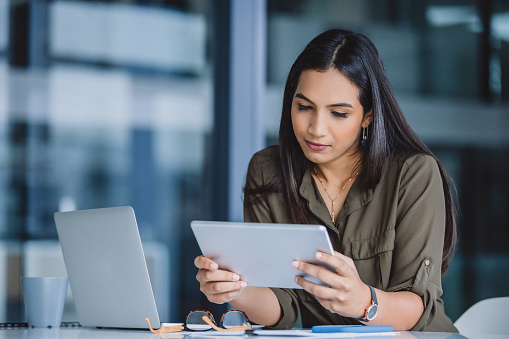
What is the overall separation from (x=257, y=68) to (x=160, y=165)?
97 cm

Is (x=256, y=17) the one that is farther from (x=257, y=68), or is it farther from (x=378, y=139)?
(x=378, y=139)

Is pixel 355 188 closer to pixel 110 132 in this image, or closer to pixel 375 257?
pixel 375 257

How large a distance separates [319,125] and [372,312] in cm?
57

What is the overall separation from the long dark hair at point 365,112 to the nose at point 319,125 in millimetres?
142

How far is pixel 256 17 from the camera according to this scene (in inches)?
120

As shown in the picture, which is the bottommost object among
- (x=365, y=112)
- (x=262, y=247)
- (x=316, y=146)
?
(x=262, y=247)

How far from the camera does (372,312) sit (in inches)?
63.6

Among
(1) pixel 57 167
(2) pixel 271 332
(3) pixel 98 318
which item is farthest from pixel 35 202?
(2) pixel 271 332

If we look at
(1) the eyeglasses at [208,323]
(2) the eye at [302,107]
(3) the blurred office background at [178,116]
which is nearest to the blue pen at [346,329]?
(1) the eyeglasses at [208,323]

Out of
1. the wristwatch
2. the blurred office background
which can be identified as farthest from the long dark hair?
the blurred office background

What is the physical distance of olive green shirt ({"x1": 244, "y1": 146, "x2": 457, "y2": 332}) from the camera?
6.06ft

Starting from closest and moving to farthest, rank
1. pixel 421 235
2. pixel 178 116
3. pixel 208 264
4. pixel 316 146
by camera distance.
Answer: pixel 208 264 → pixel 421 235 → pixel 316 146 → pixel 178 116

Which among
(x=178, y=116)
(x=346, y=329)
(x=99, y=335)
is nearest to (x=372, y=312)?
(x=346, y=329)

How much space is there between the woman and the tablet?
0.31 meters
